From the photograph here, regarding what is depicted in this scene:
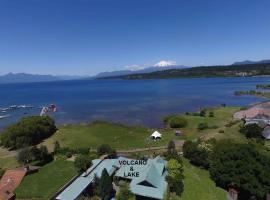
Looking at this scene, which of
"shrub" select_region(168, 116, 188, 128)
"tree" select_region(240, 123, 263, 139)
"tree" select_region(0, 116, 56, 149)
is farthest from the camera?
"shrub" select_region(168, 116, 188, 128)

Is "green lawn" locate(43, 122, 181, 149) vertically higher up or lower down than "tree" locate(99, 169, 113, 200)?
lower down

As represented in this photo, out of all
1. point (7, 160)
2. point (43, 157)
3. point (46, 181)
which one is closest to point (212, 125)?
point (43, 157)

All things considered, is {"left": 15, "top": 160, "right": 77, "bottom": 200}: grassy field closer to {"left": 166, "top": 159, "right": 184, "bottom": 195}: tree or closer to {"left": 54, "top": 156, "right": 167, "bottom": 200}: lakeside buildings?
{"left": 54, "top": 156, "right": 167, "bottom": 200}: lakeside buildings

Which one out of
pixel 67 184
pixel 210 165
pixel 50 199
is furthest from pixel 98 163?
pixel 210 165

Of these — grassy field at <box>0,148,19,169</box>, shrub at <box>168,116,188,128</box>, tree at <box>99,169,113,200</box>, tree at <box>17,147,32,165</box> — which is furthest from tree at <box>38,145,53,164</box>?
shrub at <box>168,116,188,128</box>

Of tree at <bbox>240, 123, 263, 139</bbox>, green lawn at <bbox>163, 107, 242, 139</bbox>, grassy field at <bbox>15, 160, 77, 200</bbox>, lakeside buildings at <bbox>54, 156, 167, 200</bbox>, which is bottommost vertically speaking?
green lawn at <bbox>163, 107, 242, 139</bbox>

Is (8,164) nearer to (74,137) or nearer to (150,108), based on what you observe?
(74,137)
